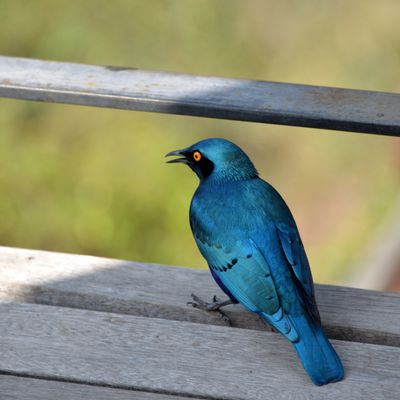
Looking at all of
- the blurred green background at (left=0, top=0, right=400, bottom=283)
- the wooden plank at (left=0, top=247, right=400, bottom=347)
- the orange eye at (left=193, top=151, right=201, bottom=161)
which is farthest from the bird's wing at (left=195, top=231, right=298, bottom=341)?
the blurred green background at (left=0, top=0, right=400, bottom=283)

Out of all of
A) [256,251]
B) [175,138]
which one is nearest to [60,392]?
[256,251]

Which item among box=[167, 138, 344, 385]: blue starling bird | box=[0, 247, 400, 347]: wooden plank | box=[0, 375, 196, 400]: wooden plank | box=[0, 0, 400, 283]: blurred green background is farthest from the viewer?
box=[0, 0, 400, 283]: blurred green background

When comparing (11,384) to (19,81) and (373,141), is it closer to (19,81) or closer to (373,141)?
(19,81)

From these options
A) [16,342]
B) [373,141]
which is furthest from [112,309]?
[373,141]

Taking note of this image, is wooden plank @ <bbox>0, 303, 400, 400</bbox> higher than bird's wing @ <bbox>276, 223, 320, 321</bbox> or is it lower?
lower

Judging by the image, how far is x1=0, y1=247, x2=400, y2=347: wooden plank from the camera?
8.84 ft

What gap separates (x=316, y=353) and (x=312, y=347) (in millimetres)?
31

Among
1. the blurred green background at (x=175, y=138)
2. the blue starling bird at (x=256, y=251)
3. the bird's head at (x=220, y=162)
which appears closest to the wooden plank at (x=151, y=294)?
the blue starling bird at (x=256, y=251)

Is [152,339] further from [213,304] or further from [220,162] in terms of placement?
Result: [220,162]

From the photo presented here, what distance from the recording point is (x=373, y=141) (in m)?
7.03

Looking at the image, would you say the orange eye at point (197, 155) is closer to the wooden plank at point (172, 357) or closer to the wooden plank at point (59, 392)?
the wooden plank at point (172, 357)

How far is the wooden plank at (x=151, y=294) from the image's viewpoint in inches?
106

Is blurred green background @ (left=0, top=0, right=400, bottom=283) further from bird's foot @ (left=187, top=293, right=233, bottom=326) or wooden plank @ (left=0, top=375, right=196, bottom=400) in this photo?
wooden plank @ (left=0, top=375, right=196, bottom=400)

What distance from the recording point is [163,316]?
2.77 meters
